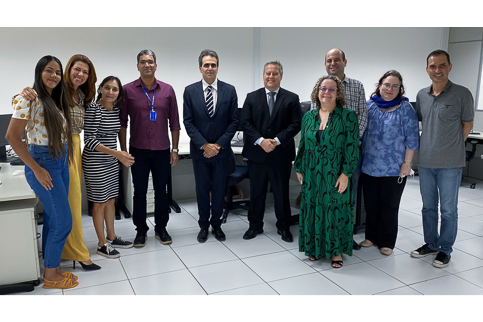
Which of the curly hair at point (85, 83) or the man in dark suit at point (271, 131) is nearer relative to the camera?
the curly hair at point (85, 83)

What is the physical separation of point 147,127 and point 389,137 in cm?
196

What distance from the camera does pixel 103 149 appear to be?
305cm

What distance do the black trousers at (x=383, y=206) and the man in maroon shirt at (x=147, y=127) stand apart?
1733 millimetres

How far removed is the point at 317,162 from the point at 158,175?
138 cm

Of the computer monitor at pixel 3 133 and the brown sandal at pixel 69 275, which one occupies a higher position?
the computer monitor at pixel 3 133

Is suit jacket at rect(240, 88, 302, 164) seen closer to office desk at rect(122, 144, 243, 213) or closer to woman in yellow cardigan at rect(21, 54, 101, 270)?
office desk at rect(122, 144, 243, 213)

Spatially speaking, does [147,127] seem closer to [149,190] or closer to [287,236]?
[149,190]

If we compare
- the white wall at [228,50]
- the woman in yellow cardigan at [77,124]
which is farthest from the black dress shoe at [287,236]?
the white wall at [228,50]

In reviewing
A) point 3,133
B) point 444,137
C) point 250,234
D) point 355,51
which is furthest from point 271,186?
point 355,51

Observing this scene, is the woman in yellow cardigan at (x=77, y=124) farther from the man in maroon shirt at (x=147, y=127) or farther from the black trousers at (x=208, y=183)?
the black trousers at (x=208, y=183)

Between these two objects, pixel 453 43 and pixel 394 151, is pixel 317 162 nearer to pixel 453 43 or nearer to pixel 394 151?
A: pixel 394 151

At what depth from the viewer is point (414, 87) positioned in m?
6.81

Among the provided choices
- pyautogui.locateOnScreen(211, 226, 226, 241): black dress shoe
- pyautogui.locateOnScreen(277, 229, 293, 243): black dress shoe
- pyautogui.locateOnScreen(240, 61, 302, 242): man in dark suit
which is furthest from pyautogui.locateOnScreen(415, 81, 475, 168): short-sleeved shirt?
pyautogui.locateOnScreen(211, 226, 226, 241): black dress shoe

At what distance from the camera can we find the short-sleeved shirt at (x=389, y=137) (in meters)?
3.12
